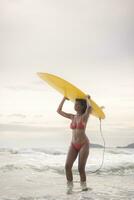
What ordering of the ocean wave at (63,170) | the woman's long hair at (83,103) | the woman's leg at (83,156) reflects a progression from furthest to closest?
the ocean wave at (63,170) < the woman's long hair at (83,103) < the woman's leg at (83,156)

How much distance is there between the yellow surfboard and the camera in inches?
247

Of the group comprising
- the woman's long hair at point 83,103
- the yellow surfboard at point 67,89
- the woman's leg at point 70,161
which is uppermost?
the yellow surfboard at point 67,89

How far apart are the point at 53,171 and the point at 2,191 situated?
4284 millimetres

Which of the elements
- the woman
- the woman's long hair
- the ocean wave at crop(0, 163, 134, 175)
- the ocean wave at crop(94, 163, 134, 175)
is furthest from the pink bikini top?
the ocean wave at crop(94, 163, 134, 175)

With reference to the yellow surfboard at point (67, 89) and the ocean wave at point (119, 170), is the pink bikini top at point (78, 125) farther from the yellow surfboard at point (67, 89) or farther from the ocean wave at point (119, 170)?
the ocean wave at point (119, 170)

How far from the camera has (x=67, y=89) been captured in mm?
6375

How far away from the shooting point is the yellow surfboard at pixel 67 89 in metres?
6.27

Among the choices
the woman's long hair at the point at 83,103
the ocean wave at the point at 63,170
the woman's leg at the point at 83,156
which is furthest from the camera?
the ocean wave at the point at 63,170

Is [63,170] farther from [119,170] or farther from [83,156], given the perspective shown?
[83,156]

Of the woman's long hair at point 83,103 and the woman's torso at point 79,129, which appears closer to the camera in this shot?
the woman's torso at point 79,129

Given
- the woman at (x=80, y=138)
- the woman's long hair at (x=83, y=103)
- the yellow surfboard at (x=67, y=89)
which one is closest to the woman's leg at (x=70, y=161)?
the woman at (x=80, y=138)

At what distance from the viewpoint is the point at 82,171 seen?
20.1 feet

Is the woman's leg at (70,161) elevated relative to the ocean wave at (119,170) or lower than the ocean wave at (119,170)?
elevated

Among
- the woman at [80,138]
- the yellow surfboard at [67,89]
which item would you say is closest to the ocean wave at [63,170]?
the yellow surfboard at [67,89]
